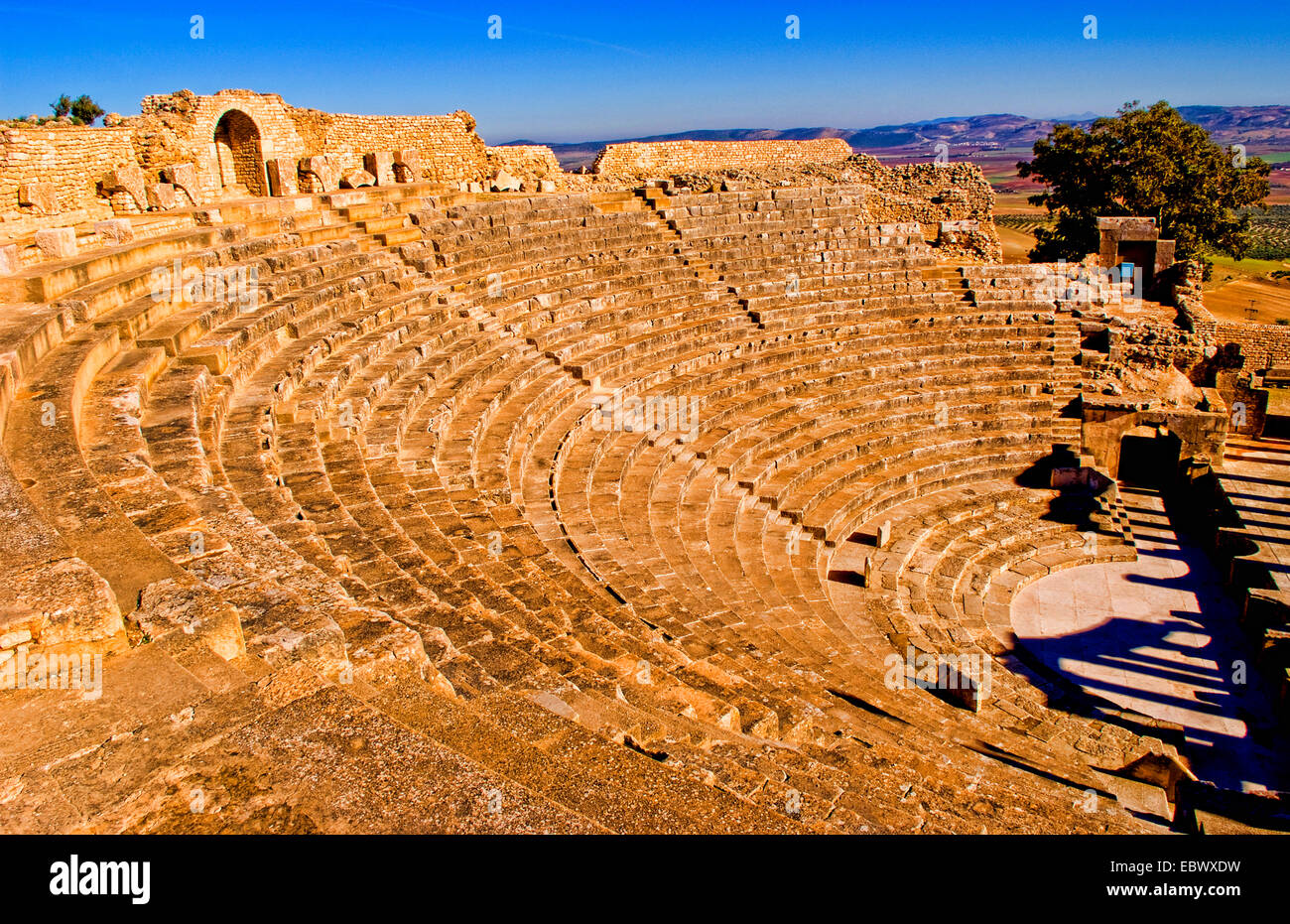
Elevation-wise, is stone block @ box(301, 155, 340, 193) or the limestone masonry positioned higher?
stone block @ box(301, 155, 340, 193)

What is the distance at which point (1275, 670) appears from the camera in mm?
8461

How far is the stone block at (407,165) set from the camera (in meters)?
17.6

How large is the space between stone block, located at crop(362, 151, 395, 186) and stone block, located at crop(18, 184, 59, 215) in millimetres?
7027

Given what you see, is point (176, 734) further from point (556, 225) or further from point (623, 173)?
point (623, 173)

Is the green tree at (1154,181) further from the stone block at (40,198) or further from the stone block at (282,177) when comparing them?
the stone block at (40,198)

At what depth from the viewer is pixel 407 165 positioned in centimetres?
1764

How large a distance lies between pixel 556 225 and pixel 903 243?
7768 mm

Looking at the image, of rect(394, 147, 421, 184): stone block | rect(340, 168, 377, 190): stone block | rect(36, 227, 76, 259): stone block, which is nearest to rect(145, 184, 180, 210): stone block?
rect(340, 168, 377, 190): stone block

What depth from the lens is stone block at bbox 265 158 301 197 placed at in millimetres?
16125

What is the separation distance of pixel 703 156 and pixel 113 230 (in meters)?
15.8

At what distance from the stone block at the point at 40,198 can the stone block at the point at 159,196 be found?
1824mm

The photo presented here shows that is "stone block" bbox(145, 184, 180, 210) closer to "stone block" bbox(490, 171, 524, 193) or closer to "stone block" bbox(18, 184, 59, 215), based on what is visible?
"stone block" bbox(18, 184, 59, 215)

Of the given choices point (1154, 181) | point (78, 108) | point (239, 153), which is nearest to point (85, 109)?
point (78, 108)
